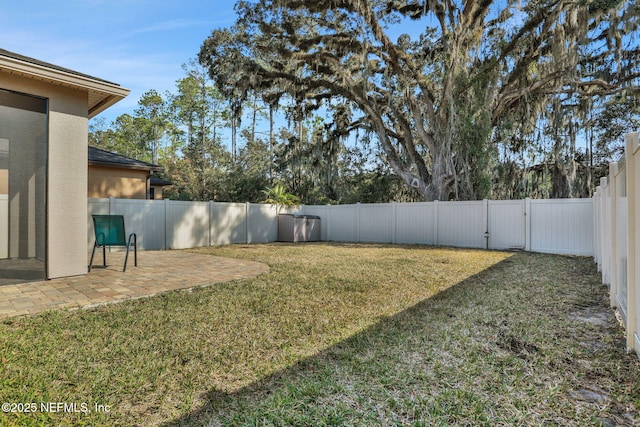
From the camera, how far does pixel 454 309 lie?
3635 millimetres

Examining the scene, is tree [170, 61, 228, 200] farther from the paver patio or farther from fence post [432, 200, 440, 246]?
the paver patio

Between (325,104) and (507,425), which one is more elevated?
(325,104)

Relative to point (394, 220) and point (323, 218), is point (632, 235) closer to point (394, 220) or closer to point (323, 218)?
point (394, 220)

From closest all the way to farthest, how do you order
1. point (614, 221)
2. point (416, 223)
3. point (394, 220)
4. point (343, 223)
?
point (614, 221), point (416, 223), point (394, 220), point (343, 223)

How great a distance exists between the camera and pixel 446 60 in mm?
11484

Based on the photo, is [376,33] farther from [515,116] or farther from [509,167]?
[509,167]

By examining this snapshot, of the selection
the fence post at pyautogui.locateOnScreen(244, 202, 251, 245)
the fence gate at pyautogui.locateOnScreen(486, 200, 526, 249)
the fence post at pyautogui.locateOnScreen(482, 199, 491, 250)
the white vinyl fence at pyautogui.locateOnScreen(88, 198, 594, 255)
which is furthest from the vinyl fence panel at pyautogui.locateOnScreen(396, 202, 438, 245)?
the fence post at pyautogui.locateOnScreen(244, 202, 251, 245)

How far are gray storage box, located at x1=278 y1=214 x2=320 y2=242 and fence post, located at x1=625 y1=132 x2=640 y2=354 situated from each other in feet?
35.1

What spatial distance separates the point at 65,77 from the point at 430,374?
5.34 metres

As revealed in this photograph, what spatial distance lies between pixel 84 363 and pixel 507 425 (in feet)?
8.47

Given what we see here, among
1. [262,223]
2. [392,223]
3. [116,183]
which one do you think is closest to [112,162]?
[116,183]

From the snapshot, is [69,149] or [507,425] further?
[69,149]

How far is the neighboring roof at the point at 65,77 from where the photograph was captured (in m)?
3.87

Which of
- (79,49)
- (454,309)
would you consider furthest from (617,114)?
(79,49)
